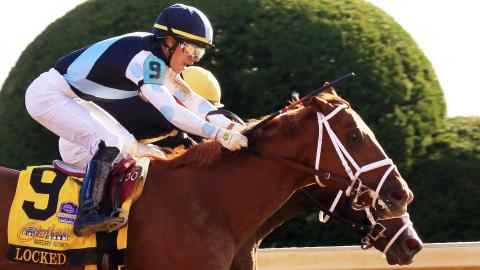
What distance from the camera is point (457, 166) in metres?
9.62

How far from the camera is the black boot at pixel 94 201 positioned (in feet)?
20.0

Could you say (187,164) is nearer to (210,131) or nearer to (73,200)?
(210,131)

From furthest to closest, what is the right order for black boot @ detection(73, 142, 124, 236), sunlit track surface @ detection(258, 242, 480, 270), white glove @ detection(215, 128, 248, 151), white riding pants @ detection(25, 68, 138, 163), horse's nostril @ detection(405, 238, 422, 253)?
sunlit track surface @ detection(258, 242, 480, 270) → horse's nostril @ detection(405, 238, 422, 253) → white riding pants @ detection(25, 68, 138, 163) → white glove @ detection(215, 128, 248, 151) → black boot @ detection(73, 142, 124, 236)

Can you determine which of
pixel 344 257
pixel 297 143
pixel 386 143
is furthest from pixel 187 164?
pixel 386 143

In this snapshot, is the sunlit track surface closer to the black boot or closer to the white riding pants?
the white riding pants

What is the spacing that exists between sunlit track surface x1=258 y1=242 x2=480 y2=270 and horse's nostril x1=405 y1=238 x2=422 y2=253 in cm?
136

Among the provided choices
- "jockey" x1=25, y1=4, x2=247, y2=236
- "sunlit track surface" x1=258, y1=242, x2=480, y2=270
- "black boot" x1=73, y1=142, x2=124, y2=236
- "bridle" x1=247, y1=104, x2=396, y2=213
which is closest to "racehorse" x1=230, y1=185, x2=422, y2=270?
"bridle" x1=247, y1=104, x2=396, y2=213

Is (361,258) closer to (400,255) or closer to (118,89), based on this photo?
(400,255)

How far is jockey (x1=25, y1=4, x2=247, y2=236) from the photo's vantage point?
6.30 meters

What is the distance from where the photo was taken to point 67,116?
21.5 feet

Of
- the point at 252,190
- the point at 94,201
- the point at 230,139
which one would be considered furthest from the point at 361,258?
the point at 94,201

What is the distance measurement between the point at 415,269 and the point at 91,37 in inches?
153

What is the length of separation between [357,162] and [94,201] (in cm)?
154

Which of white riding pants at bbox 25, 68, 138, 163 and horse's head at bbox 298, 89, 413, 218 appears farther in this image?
white riding pants at bbox 25, 68, 138, 163
